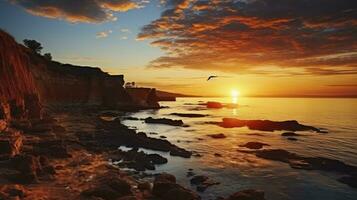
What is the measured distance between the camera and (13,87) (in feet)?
117

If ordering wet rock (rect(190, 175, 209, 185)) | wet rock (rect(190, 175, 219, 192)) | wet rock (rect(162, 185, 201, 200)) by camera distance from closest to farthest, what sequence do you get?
wet rock (rect(162, 185, 201, 200)) < wet rock (rect(190, 175, 219, 192)) < wet rock (rect(190, 175, 209, 185))

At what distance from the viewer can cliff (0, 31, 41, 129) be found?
32.6m

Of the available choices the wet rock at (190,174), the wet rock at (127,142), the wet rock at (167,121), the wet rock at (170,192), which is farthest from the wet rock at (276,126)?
the wet rock at (170,192)

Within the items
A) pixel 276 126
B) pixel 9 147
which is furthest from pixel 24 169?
pixel 276 126

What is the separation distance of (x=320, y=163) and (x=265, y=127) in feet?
105

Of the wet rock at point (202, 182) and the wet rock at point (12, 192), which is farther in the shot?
the wet rock at point (202, 182)

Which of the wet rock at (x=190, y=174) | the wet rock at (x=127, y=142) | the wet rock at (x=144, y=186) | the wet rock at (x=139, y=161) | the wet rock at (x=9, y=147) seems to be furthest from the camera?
the wet rock at (x=127, y=142)

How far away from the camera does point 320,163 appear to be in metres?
27.5

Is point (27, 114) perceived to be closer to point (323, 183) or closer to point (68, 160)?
point (68, 160)

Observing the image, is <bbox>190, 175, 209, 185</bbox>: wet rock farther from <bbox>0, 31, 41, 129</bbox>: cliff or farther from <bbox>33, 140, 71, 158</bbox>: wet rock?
<bbox>0, 31, 41, 129</bbox>: cliff

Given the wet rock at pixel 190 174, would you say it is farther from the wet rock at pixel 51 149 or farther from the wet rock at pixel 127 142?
the wet rock at pixel 51 149

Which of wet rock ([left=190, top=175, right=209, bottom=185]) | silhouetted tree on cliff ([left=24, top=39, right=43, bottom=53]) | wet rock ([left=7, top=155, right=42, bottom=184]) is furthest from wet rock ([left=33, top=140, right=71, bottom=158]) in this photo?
silhouetted tree on cliff ([left=24, top=39, right=43, bottom=53])

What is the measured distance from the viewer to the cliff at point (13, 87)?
1283 inches

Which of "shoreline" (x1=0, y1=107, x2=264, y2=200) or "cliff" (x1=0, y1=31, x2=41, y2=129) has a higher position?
"cliff" (x1=0, y1=31, x2=41, y2=129)
